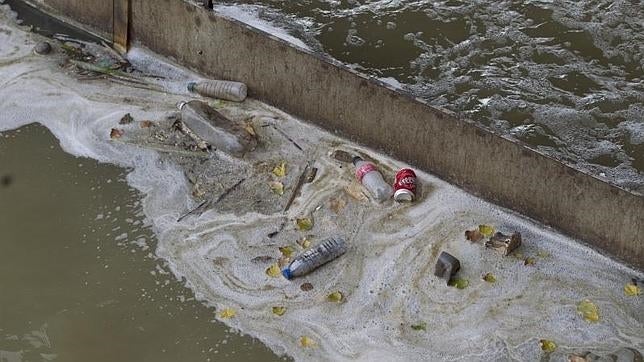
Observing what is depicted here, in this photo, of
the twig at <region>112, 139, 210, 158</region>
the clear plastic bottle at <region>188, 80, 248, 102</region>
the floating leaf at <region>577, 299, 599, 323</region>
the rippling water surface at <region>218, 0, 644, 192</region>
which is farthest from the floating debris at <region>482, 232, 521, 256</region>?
the clear plastic bottle at <region>188, 80, 248, 102</region>

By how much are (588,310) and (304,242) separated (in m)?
1.45

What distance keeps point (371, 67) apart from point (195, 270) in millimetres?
2194

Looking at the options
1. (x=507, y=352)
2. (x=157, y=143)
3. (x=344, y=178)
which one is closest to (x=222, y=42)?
(x=157, y=143)

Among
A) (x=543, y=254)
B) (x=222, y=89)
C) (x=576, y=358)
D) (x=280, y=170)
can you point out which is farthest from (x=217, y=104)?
(x=576, y=358)

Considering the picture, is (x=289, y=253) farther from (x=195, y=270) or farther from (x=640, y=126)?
(x=640, y=126)

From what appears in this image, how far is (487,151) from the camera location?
14.1 feet

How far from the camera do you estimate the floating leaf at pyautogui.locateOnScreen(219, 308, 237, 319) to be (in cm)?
387

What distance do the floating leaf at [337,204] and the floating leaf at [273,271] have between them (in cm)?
51

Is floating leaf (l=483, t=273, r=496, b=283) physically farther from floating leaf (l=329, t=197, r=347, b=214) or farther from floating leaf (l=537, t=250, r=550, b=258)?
floating leaf (l=329, t=197, r=347, b=214)

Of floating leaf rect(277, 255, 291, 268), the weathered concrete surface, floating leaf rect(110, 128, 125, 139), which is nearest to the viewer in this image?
floating leaf rect(277, 255, 291, 268)

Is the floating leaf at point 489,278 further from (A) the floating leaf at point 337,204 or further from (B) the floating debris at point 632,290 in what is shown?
(A) the floating leaf at point 337,204

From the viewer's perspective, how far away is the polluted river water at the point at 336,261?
375 cm

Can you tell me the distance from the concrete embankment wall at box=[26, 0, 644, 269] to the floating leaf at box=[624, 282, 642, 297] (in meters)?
0.15

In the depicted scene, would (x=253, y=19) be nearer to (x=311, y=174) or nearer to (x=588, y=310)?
(x=311, y=174)
